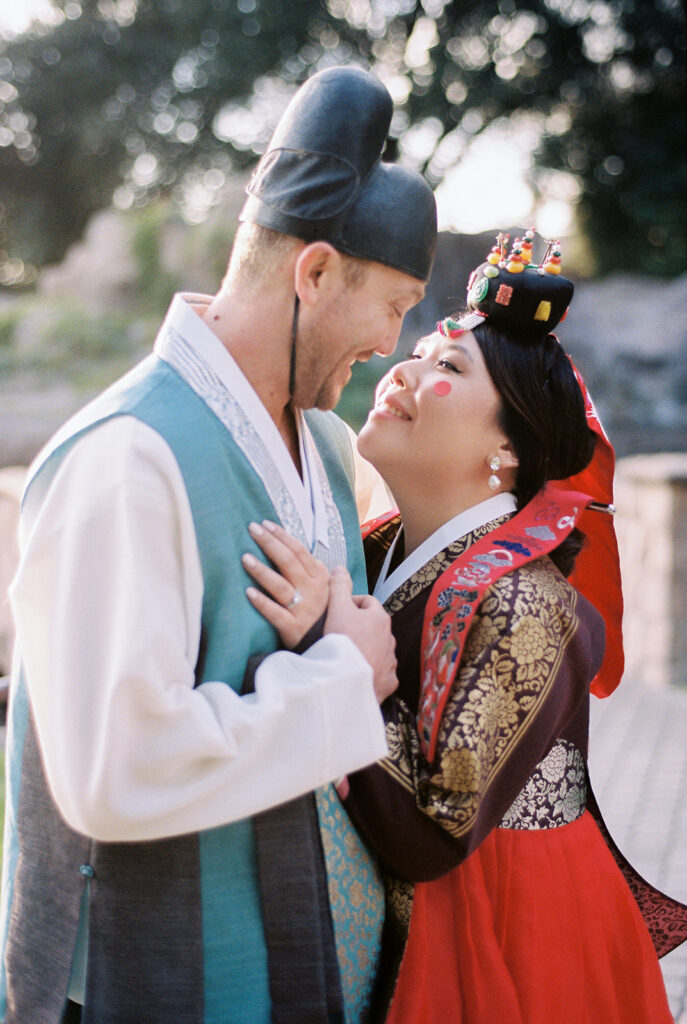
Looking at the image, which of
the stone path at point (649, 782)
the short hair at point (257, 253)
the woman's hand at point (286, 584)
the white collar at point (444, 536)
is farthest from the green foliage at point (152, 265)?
the woman's hand at point (286, 584)

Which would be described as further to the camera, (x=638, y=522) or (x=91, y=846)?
(x=638, y=522)

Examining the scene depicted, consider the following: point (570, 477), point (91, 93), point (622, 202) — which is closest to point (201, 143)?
point (91, 93)

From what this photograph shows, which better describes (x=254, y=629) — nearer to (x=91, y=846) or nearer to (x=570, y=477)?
(x=91, y=846)

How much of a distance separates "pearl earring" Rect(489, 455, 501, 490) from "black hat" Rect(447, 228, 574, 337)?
282 mm

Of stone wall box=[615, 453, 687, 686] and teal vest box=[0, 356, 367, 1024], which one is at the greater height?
teal vest box=[0, 356, 367, 1024]

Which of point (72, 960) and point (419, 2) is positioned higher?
point (419, 2)

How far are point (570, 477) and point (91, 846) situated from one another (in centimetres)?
134

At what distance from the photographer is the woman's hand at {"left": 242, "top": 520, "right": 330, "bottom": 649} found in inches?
63.9

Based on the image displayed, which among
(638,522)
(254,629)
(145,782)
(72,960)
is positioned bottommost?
(638,522)

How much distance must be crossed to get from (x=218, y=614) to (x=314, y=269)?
0.59m

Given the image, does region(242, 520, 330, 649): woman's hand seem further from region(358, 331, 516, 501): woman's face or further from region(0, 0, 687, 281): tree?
region(0, 0, 687, 281): tree

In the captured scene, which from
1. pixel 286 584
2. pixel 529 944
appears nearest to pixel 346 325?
pixel 286 584

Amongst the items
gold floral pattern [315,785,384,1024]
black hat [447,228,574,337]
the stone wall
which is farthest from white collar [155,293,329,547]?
the stone wall

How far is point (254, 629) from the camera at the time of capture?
5.30ft
